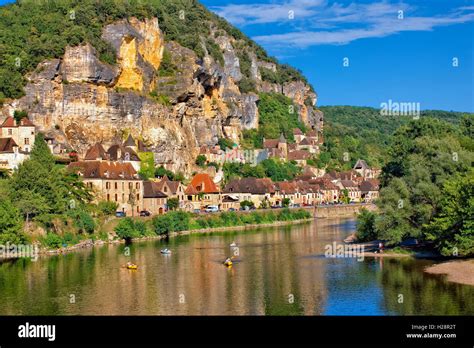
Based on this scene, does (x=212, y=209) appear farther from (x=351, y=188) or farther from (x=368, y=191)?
(x=368, y=191)

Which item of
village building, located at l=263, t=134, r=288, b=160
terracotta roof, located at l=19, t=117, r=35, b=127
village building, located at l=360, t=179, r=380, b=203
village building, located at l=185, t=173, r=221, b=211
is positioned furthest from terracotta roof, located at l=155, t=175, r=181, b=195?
village building, located at l=360, t=179, r=380, b=203

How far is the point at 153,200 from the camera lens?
82250 millimetres

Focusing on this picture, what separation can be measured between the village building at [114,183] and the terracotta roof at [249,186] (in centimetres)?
1985

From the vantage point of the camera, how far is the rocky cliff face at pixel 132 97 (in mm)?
88500

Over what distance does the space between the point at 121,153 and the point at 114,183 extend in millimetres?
10229

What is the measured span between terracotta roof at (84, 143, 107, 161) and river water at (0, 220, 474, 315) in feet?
88.8

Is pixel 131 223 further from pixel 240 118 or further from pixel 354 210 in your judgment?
pixel 240 118

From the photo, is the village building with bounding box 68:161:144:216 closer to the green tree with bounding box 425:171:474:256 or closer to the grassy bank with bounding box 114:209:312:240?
the grassy bank with bounding box 114:209:312:240

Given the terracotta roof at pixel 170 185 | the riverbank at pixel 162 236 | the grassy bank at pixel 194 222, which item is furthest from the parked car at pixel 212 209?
the terracotta roof at pixel 170 185

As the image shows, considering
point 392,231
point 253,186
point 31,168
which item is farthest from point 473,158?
point 253,186

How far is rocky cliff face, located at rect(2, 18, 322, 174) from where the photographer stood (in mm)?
88500

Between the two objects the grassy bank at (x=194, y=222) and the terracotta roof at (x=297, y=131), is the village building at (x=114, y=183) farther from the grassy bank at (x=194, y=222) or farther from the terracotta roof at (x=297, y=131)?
the terracotta roof at (x=297, y=131)

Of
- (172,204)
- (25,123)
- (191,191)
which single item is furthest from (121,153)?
(25,123)

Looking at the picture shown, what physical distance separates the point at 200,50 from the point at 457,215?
78.6 meters
